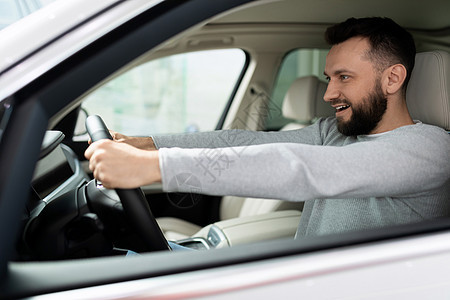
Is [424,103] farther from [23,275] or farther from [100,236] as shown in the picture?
[23,275]

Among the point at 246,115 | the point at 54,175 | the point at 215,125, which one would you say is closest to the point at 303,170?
the point at 54,175

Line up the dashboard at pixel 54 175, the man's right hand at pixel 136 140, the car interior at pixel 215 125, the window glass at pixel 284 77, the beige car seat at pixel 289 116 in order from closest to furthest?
the car interior at pixel 215 125 < the dashboard at pixel 54 175 < the man's right hand at pixel 136 140 < the beige car seat at pixel 289 116 < the window glass at pixel 284 77

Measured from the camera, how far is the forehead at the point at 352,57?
139cm

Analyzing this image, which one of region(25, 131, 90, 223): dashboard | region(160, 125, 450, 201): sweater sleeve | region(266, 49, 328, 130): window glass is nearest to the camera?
region(160, 125, 450, 201): sweater sleeve

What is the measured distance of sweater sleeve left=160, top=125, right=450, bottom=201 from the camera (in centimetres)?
85

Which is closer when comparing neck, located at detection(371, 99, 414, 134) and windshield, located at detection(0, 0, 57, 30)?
windshield, located at detection(0, 0, 57, 30)

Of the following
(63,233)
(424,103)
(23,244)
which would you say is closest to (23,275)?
(23,244)

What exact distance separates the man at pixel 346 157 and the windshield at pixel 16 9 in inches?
12.1

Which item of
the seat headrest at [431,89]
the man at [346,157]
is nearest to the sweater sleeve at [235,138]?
the man at [346,157]

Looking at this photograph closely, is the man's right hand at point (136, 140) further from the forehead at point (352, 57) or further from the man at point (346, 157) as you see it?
the forehead at point (352, 57)

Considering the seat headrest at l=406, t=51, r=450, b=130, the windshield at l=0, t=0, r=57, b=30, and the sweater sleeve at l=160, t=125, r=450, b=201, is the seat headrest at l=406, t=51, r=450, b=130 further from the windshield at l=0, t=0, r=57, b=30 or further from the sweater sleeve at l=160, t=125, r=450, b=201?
the windshield at l=0, t=0, r=57, b=30

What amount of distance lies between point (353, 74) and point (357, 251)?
77 cm

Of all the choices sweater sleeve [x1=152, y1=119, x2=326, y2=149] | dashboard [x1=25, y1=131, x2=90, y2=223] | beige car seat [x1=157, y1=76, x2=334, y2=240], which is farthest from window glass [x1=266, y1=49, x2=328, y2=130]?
dashboard [x1=25, y1=131, x2=90, y2=223]

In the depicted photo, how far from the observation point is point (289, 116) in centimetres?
246
